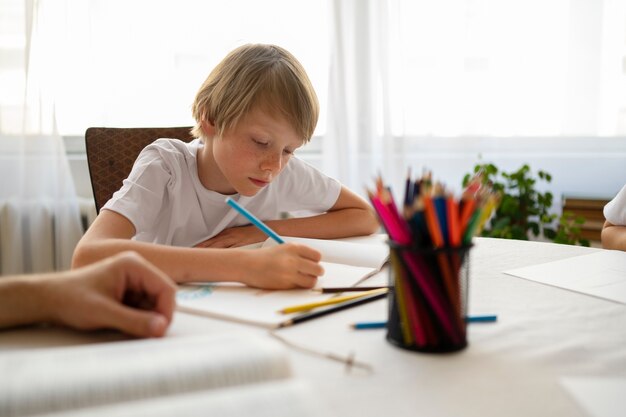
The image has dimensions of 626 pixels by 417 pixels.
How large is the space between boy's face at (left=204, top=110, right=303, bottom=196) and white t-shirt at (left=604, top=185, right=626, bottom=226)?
636 millimetres

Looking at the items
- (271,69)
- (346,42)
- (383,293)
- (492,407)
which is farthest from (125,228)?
(346,42)

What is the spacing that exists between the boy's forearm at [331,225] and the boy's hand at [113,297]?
0.66 m

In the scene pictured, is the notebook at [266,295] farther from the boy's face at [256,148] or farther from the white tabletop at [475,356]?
the boy's face at [256,148]

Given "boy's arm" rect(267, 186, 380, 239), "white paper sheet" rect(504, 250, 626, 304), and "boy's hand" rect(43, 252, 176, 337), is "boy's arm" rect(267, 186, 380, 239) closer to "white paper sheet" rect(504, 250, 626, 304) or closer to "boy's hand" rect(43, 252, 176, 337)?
"white paper sheet" rect(504, 250, 626, 304)

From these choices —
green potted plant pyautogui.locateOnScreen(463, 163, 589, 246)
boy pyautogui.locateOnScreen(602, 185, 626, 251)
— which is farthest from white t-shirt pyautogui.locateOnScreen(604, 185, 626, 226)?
green potted plant pyautogui.locateOnScreen(463, 163, 589, 246)

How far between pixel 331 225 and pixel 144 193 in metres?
0.42

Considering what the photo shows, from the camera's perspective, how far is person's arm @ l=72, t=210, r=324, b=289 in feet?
2.71

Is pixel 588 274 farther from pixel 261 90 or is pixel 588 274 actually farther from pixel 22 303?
pixel 22 303

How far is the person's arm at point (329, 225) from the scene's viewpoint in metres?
1.24

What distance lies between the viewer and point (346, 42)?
2.31 meters

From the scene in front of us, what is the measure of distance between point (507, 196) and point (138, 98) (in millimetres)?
1395

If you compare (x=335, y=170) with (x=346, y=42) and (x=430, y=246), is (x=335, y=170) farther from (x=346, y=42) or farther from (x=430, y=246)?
(x=430, y=246)

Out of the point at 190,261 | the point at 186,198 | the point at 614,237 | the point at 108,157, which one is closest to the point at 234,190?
the point at 186,198

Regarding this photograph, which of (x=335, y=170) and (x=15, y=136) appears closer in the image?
(x=15, y=136)
